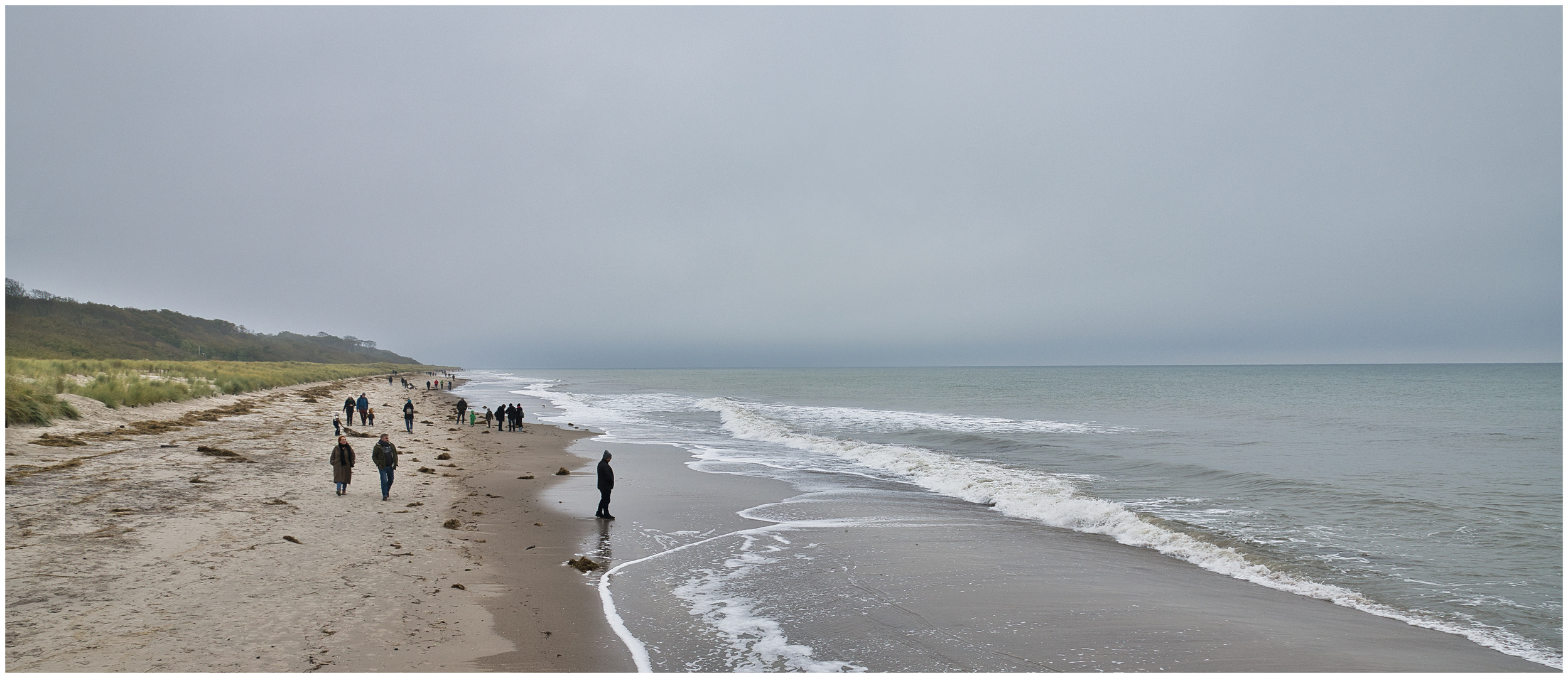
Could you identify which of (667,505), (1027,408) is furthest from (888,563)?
(1027,408)

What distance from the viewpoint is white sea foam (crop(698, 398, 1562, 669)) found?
8.88 m

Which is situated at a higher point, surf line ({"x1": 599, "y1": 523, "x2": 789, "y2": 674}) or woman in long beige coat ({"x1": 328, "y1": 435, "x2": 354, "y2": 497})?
woman in long beige coat ({"x1": 328, "y1": 435, "x2": 354, "y2": 497})

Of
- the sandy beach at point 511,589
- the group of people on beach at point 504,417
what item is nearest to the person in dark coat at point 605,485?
the sandy beach at point 511,589

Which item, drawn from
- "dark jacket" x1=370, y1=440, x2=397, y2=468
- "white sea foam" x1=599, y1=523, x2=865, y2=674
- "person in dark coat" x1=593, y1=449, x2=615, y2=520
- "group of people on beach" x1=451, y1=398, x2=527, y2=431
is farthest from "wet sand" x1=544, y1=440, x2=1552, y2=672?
"group of people on beach" x1=451, y1=398, x2=527, y2=431

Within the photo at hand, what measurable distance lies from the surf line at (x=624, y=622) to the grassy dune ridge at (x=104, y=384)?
1813 centimetres

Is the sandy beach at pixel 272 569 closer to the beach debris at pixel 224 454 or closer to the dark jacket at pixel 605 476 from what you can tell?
the beach debris at pixel 224 454

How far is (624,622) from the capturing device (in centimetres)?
836

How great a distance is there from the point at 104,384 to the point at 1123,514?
34.1m

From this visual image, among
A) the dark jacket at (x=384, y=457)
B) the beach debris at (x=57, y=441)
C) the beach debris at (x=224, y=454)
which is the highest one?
the dark jacket at (x=384, y=457)

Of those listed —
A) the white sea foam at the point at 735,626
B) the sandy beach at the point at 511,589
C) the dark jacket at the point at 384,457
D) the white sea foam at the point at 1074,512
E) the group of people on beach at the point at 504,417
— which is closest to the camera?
the sandy beach at the point at 511,589

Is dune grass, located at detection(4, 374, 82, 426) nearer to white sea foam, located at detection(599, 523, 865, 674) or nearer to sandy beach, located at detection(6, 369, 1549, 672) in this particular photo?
sandy beach, located at detection(6, 369, 1549, 672)

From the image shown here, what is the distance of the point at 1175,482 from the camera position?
19.7m

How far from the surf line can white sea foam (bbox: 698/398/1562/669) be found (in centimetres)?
759

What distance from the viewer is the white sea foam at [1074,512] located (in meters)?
8.88
